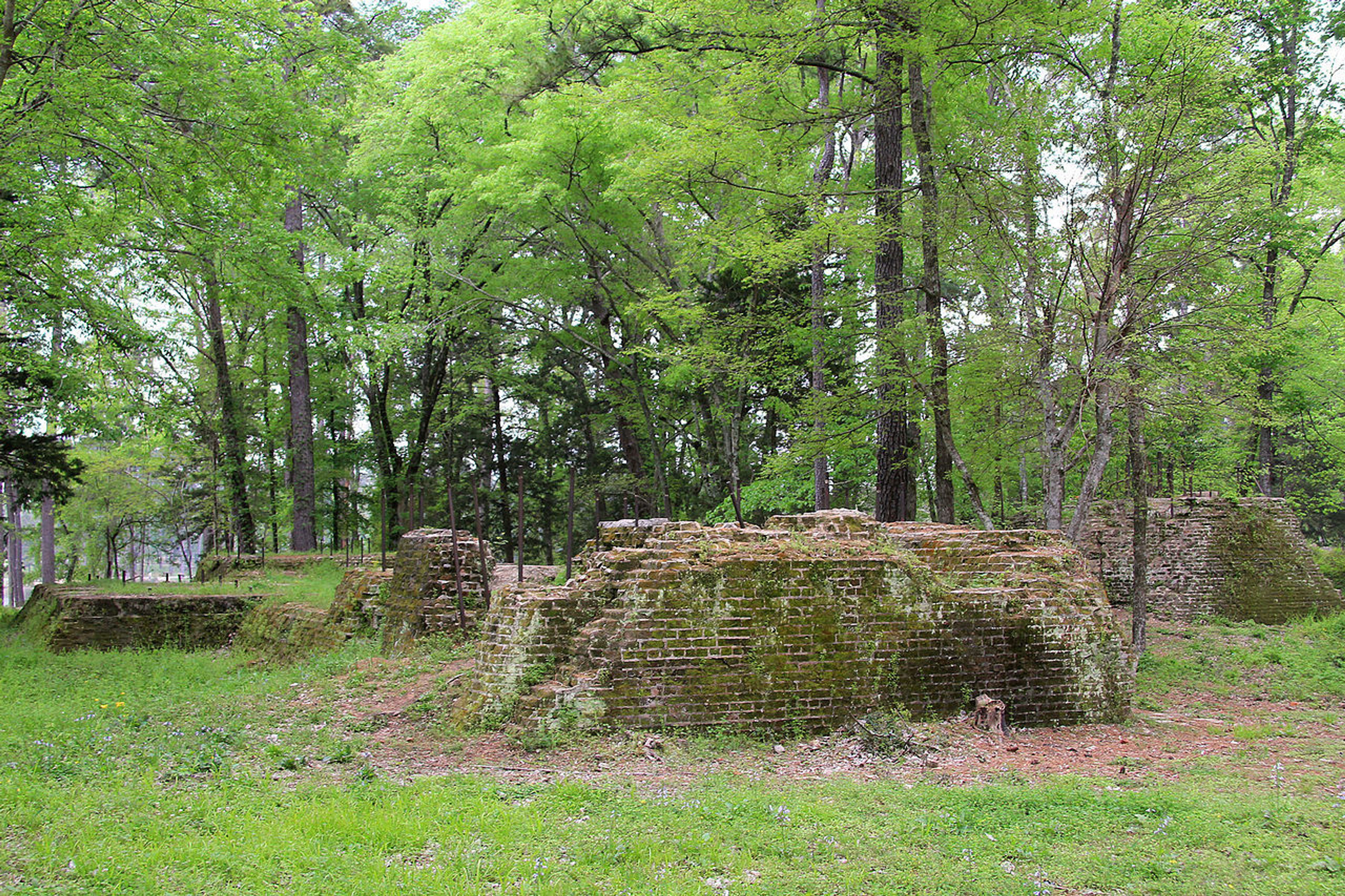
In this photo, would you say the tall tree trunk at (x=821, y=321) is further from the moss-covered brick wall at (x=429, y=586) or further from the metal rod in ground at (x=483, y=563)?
the moss-covered brick wall at (x=429, y=586)

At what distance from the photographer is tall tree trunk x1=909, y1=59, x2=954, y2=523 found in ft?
35.4

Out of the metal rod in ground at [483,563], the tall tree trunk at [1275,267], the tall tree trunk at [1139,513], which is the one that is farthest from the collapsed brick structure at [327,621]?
the tall tree trunk at [1275,267]

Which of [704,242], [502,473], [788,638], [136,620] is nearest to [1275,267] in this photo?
[704,242]

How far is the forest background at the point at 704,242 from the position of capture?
9.51m

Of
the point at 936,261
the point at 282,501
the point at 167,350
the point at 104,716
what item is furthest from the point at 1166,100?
the point at 282,501

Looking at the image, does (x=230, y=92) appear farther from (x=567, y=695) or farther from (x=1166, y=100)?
(x=1166, y=100)

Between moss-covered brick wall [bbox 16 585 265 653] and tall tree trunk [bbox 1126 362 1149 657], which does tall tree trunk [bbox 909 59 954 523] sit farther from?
moss-covered brick wall [bbox 16 585 265 653]

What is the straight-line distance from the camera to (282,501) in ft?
75.3

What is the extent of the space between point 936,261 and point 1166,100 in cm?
294

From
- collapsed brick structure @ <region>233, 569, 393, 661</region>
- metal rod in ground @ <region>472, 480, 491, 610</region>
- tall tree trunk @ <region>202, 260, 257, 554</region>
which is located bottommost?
collapsed brick structure @ <region>233, 569, 393, 661</region>

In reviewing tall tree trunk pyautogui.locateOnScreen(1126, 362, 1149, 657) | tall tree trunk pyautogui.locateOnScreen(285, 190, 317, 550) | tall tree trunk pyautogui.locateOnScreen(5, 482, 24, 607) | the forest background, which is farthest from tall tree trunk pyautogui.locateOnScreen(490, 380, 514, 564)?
tall tree trunk pyautogui.locateOnScreen(1126, 362, 1149, 657)

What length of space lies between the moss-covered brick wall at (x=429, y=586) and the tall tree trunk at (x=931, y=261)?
6.08m

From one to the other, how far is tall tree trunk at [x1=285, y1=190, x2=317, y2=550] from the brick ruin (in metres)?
16.9

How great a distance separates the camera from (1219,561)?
1545cm
